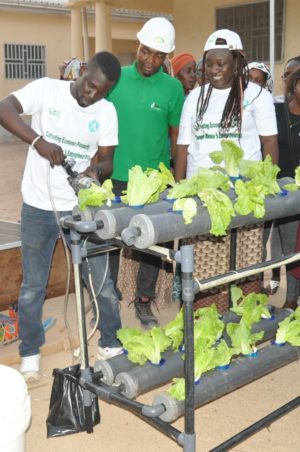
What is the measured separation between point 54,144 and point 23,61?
1913 centimetres

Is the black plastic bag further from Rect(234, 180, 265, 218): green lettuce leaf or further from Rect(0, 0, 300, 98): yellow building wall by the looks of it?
Rect(0, 0, 300, 98): yellow building wall

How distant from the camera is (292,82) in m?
A: 4.34

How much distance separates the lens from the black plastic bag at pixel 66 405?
10.5 ft

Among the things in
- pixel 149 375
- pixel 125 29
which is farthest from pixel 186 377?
pixel 125 29

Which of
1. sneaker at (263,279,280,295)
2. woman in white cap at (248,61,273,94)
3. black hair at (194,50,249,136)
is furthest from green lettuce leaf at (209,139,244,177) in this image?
sneaker at (263,279,280,295)

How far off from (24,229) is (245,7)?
1057 cm

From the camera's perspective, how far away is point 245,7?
12.7 m

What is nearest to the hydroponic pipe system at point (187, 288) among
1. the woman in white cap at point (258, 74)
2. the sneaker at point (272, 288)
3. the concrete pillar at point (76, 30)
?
the woman in white cap at point (258, 74)

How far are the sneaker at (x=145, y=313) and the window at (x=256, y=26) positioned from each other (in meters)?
8.99

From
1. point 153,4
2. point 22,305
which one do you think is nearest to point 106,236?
point 22,305

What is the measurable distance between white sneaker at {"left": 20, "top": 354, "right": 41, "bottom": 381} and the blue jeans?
3 centimetres

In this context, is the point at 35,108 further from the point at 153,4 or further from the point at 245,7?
the point at 153,4

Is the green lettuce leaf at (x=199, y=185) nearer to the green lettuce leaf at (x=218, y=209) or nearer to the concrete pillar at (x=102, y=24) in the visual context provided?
the green lettuce leaf at (x=218, y=209)

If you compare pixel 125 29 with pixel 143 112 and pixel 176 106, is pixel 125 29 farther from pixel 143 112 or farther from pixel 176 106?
pixel 143 112
